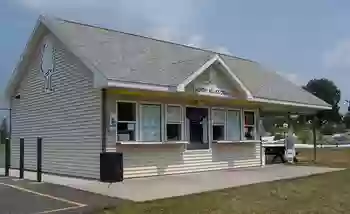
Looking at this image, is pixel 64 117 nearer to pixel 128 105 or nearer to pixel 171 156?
pixel 128 105

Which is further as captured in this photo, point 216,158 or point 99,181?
point 216,158

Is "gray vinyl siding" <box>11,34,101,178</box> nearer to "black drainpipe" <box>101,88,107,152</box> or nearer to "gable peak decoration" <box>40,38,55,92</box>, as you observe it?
"black drainpipe" <box>101,88,107,152</box>

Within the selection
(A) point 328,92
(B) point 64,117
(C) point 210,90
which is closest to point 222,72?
(C) point 210,90

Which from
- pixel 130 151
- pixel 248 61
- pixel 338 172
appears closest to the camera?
pixel 130 151

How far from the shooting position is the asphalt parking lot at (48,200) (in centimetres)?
918

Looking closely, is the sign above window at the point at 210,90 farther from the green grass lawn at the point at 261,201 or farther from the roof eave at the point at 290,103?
the green grass lawn at the point at 261,201

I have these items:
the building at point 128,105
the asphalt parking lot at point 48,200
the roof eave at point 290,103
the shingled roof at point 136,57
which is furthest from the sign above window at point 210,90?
the asphalt parking lot at point 48,200

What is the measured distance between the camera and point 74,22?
1711 cm

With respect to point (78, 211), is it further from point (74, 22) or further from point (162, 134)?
point (74, 22)

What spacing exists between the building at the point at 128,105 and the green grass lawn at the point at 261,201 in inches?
155

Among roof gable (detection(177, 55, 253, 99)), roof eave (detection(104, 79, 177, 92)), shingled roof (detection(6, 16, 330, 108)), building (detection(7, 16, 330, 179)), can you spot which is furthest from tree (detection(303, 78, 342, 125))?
roof eave (detection(104, 79, 177, 92))

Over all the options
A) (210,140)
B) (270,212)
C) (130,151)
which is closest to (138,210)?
(270,212)

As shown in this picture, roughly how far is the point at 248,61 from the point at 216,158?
9.33 meters

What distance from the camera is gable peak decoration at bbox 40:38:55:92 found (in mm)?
16562
